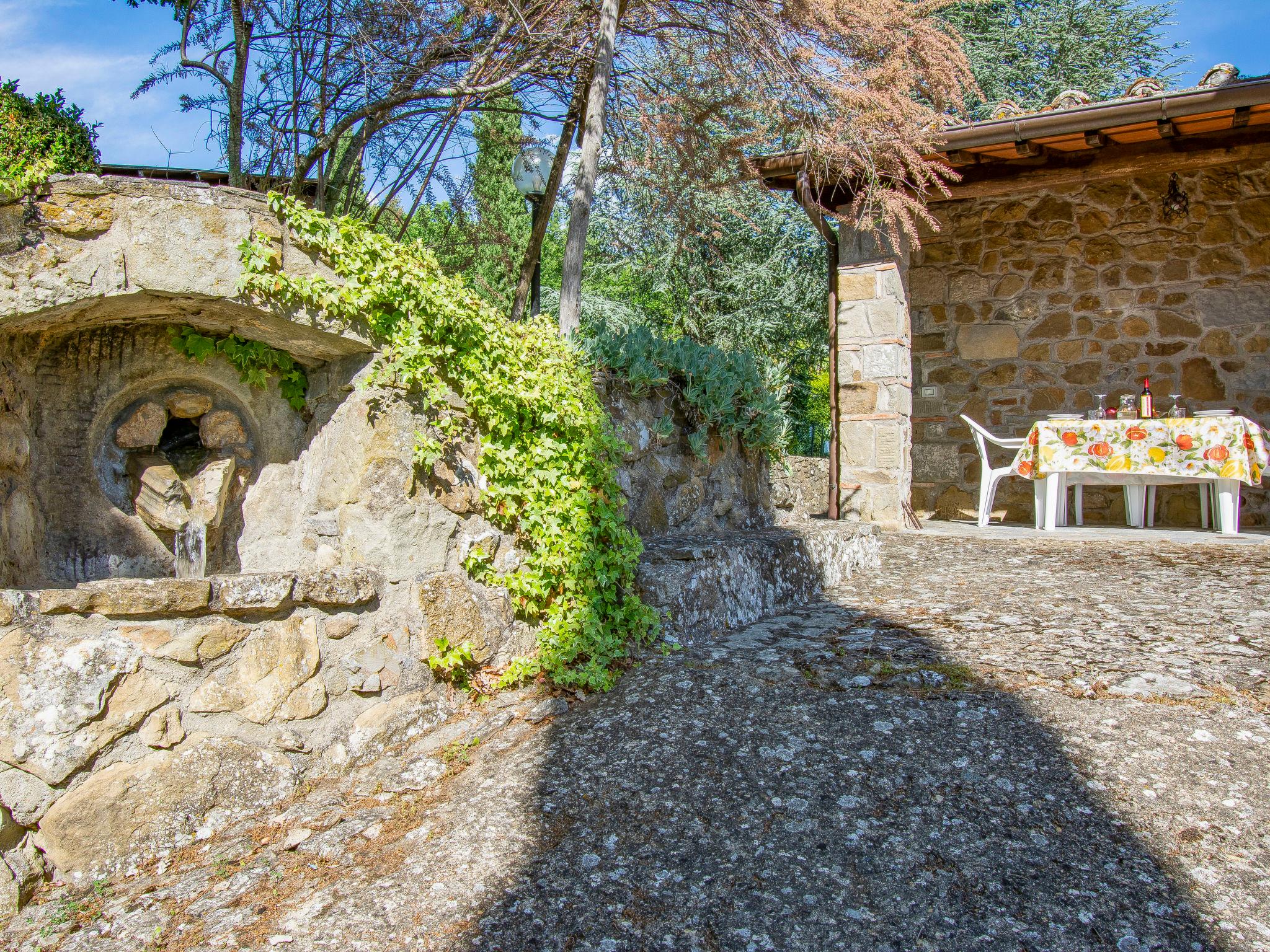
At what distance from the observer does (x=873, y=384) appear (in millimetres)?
5523

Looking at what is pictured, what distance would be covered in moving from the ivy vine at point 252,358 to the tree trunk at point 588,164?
150cm

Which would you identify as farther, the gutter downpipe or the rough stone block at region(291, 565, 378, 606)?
the gutter downpipe

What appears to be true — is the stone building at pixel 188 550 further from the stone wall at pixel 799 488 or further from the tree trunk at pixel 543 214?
the tree trunk at pixel 543 214

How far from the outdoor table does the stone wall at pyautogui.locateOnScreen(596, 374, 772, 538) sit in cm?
211

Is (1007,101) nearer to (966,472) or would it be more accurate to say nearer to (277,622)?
(966,472)

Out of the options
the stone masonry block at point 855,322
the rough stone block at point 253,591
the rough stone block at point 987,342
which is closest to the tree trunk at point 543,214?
the stone masonry block at point 855,322

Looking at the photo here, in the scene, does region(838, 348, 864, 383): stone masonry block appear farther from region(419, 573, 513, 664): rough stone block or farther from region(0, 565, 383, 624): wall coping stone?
region(0, 565, 383, 624): wall coping stone

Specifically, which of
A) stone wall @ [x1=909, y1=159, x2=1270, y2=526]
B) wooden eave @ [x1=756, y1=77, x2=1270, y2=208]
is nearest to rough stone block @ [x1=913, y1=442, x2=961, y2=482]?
stone wall @ [x1=909, y1=159, x2=1270, y2=526]

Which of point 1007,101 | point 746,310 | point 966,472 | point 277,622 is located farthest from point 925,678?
point 746,310

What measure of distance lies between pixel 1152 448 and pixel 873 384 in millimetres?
1708

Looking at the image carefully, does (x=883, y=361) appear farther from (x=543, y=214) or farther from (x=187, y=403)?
(x=187, y=403)

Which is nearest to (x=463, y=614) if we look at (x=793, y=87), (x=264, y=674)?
(x=264, y=674)

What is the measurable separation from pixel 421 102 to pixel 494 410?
2.62m

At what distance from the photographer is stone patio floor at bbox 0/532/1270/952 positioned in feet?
5.33
